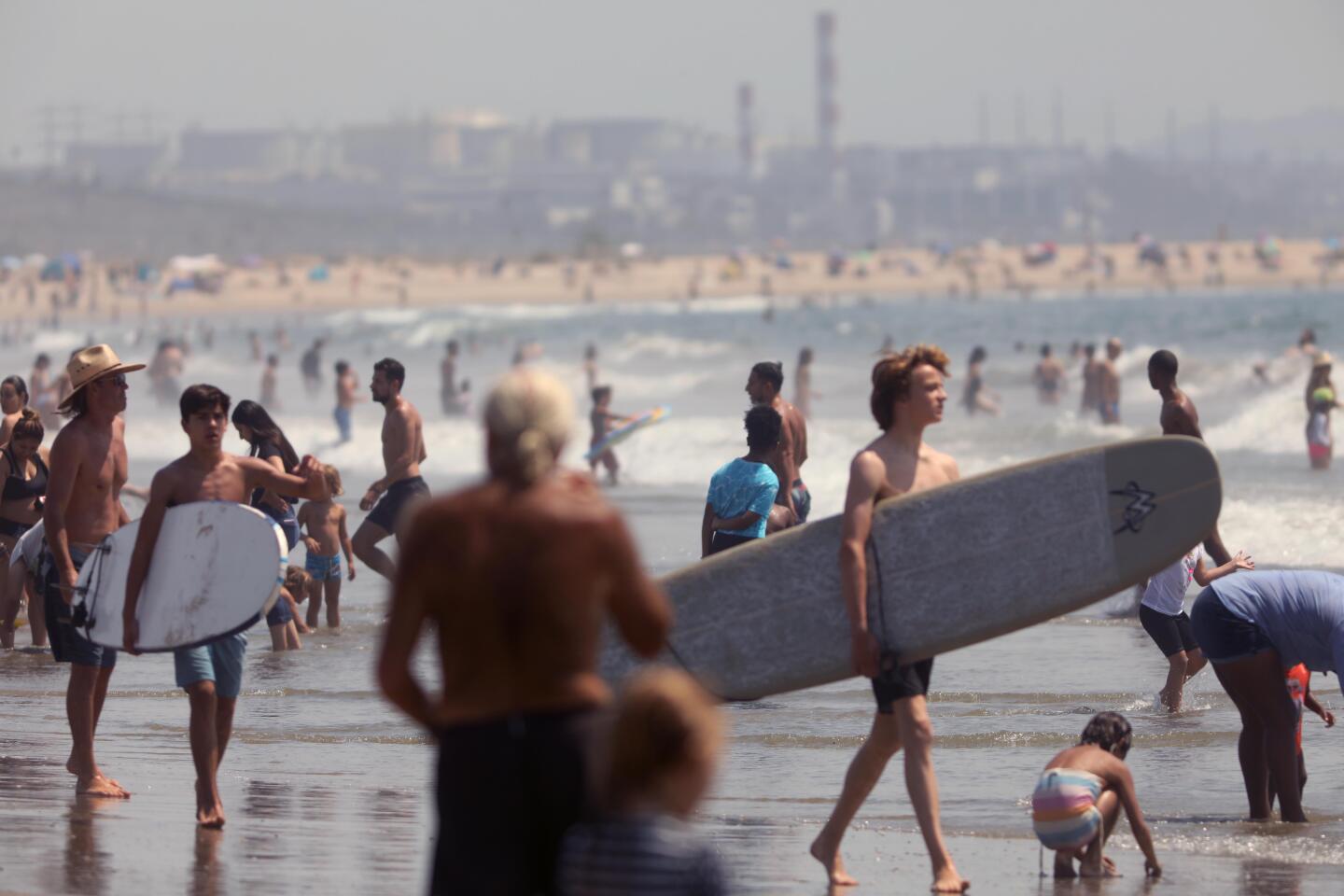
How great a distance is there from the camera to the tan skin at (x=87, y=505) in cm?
585

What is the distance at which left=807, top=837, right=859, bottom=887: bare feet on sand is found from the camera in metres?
5.00

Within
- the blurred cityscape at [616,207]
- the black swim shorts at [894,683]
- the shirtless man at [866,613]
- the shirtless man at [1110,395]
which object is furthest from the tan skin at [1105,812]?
the blurred cityscape at [616,207]

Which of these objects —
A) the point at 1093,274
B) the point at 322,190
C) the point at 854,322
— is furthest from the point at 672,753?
the point at 322,190

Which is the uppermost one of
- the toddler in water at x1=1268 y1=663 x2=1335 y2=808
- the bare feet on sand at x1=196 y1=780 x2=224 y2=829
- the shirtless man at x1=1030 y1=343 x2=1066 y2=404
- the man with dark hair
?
the man with dark hair

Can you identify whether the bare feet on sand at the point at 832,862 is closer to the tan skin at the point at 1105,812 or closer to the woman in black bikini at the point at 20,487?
the tan skin at the point at 1105,812

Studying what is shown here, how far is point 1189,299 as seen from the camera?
271 ft

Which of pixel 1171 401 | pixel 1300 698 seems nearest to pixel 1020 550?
pixel 1300 698

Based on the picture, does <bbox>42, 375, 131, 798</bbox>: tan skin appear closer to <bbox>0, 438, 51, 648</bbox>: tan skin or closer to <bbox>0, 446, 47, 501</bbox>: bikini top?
<bbox>0, 438, 51, 648</bbox>: tan skin

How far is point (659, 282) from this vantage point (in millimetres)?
99312

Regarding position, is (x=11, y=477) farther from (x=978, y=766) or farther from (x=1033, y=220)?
(x=1033, y=220)

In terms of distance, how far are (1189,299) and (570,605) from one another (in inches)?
3256

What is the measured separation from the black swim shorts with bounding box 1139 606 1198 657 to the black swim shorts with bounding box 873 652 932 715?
299 centimetres

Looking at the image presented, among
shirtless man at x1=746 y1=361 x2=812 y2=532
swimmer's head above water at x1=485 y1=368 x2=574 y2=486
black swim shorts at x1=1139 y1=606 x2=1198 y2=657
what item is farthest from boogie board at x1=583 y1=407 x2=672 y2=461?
swimmer's head above water at x1=485 y1=368 x2=574 y2=486

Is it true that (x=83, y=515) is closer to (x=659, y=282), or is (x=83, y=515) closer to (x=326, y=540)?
(x=326, y=540)
